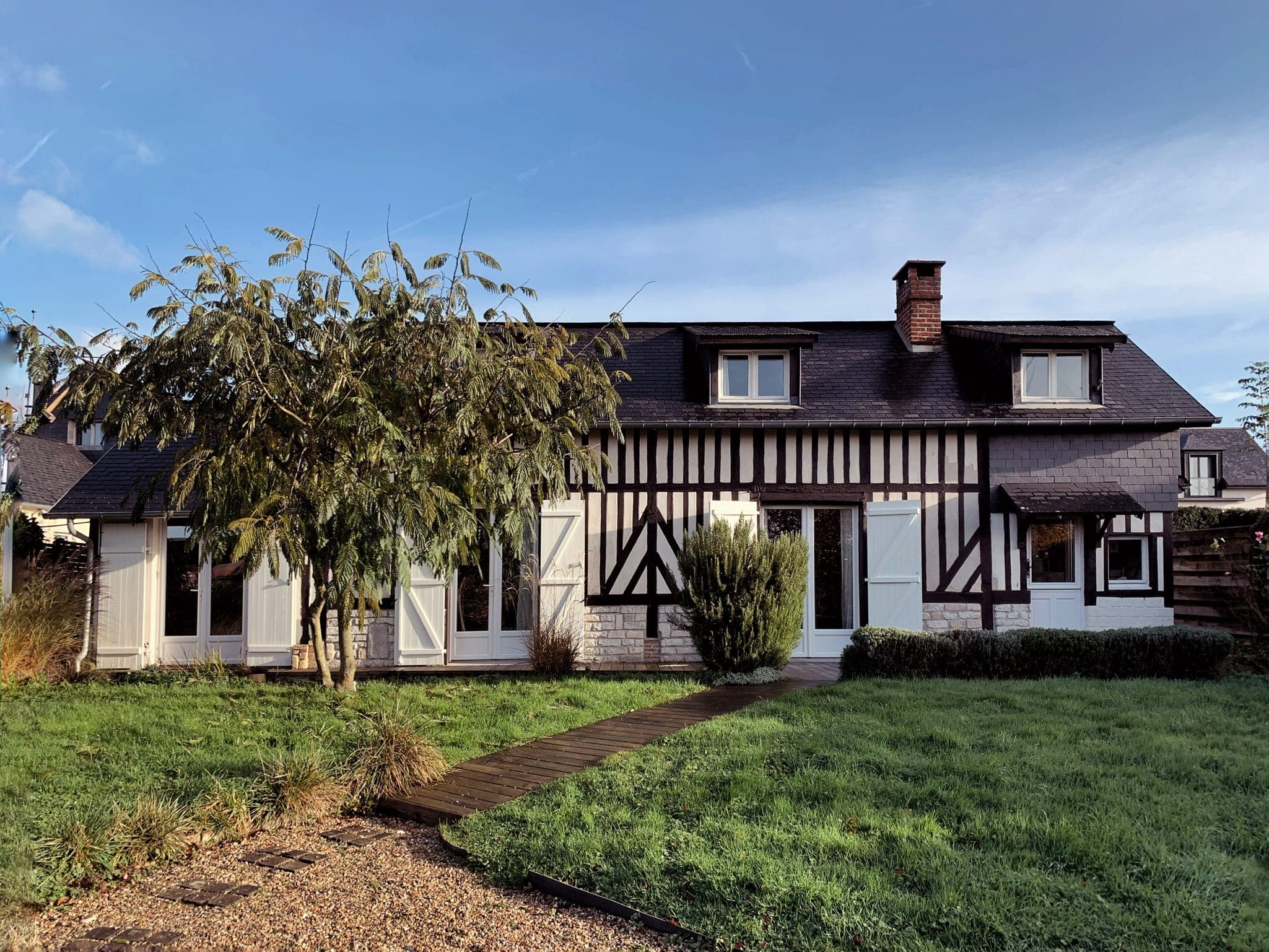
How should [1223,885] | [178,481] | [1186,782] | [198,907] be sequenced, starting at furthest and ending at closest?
[178,481] → [1186,782] → [198,907] → [1223,885]

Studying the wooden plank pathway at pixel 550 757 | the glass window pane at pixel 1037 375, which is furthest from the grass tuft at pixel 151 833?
the glass window pane at pixel 1037 375

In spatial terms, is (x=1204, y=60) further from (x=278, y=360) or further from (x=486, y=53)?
(x=278, y=360)

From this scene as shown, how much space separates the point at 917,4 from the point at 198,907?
28.2ft

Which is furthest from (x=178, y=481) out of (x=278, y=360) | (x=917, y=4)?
(x=917, y=4)

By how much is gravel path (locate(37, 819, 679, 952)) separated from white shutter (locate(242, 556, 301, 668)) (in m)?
6.01

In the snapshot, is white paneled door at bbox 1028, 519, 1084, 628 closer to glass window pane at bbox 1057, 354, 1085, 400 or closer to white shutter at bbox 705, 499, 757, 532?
glass window pane at bbox 1057, 354, 1085, 400

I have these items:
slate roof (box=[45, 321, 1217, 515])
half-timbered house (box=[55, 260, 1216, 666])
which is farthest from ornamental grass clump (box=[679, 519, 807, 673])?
slate roof (box=[45, 321, 1217, 515])

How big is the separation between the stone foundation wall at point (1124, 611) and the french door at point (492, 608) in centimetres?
697

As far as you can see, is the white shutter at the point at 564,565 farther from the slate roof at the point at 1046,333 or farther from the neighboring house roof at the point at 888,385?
the slate roof at the point at 1046,333

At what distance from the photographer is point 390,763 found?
4828mm

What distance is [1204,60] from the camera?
729 cm

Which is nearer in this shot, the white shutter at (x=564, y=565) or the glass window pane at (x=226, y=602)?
the white shutter at (x=564, y=565)

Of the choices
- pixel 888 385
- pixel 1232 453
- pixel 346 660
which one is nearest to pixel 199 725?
pixel 346 660

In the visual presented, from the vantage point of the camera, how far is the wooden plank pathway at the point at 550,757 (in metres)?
4.51
